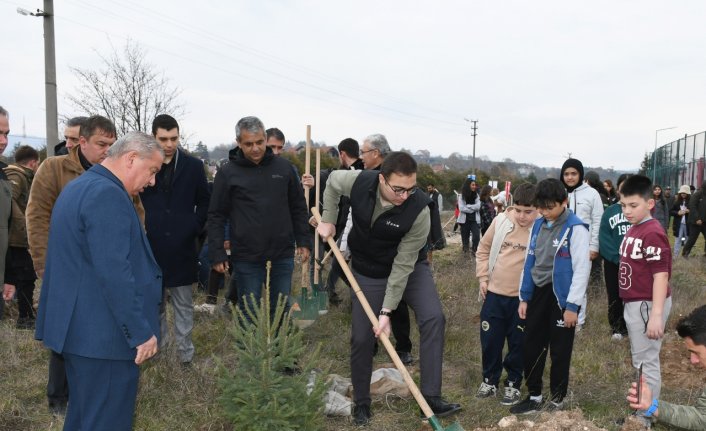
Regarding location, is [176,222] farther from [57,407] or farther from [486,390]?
[486,390]

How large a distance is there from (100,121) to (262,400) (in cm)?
210

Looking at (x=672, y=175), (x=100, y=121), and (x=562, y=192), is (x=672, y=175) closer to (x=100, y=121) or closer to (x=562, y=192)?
(x=562, y=192)

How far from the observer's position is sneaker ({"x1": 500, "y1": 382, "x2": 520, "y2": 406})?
3.96 m

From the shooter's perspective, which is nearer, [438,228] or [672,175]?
[438,228]

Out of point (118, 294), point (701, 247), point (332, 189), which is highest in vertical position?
point (332, 189)

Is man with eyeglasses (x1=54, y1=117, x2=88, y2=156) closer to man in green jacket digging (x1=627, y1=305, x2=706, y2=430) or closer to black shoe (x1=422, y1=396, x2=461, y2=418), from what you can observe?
black shoe (x1=422, y1=396, x2=461, y2=418)

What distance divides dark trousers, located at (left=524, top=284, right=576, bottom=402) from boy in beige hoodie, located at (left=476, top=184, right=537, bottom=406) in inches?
8.5

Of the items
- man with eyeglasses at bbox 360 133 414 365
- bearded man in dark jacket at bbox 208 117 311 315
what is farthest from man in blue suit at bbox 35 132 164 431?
man with eyeglasses at bbox 360 133 414 365

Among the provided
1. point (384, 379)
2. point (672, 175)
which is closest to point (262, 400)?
point (384, 379)

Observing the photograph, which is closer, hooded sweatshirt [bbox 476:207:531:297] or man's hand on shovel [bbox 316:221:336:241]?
man's hand on shovel [bbox 316:221:336:241]

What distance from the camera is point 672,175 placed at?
2277 centimetres

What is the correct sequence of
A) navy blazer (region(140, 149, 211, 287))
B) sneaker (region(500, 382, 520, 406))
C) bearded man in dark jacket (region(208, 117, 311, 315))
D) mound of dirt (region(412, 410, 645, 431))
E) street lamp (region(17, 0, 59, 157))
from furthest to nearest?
street lamp (region(17, 0, 59, 157)) < bearded man in dark jacket (region(208, 117, 311, 315)) < navy blazer (region(140, 149, 211, 287)) < sneaker (region(500, 382, 520, 406)) < mound of dirt (region(412, 410, 645, 431))

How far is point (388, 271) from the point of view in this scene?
3.73 metres

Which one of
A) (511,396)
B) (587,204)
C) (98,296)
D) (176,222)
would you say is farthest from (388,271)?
(587,204)
